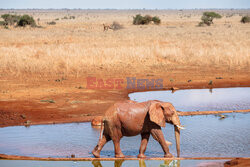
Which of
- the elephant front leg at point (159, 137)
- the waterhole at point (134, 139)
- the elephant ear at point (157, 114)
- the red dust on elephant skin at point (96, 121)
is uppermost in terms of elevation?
the elephant ear at point (157, 114)

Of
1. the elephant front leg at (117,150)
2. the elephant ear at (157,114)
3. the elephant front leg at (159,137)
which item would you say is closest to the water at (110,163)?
the elephant front leg at (117,150)

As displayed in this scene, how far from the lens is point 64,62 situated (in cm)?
2433

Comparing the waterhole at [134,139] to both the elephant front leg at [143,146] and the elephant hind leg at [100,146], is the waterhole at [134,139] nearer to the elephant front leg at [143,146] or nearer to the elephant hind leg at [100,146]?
the elephant hind leg at [100,146]

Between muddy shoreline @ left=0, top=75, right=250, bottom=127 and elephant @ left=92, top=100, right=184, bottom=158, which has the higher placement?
elephant @ left=92, top=100, right=184, bottom=158

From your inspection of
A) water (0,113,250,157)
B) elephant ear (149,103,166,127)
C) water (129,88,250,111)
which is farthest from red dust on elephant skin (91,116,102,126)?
elephant ear (149,103,166,127)

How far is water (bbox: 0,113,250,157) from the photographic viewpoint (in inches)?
404

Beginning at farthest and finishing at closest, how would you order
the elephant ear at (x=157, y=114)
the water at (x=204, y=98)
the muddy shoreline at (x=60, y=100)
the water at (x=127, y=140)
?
the water at (x=204, y=98)
the muddy shoreline at (x=60, y=100)
the water at (x=127, y=140)
the elephant ear at (x=157, y=114)

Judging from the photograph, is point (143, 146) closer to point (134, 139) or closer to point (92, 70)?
point (134, 139)

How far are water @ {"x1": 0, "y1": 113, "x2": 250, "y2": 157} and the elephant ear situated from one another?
1.23m

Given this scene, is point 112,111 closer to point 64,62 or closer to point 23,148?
point 23,148

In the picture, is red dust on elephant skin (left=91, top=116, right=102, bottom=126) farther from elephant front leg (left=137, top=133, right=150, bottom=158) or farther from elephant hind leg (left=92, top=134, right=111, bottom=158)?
elephant front leg (left=137, top=133, right=150, bottom=158)

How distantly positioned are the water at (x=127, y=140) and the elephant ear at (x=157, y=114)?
1229mm

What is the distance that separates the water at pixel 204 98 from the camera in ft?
51.5

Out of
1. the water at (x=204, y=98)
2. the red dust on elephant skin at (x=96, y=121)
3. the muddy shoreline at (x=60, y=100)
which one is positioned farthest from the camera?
the water at (x=204, y=98)
